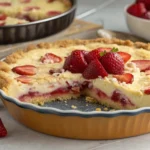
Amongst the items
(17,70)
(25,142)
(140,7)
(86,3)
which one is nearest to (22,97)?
(17,70)

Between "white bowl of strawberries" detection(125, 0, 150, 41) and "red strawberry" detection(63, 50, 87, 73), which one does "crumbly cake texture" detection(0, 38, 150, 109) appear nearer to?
"red strawberry" detection(63, 50, 87, 73)

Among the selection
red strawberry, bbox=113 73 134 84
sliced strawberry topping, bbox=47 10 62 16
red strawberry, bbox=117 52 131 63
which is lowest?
sliced strawberry topping, bbox=47 10 62 16

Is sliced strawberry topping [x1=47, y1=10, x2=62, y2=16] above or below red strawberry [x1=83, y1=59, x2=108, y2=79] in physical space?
below

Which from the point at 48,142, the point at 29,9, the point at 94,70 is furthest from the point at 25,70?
the point at 29,9

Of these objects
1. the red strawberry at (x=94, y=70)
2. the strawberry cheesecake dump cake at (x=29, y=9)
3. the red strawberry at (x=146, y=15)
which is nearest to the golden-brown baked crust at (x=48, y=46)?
the red strawberry at (x=94, y=70)

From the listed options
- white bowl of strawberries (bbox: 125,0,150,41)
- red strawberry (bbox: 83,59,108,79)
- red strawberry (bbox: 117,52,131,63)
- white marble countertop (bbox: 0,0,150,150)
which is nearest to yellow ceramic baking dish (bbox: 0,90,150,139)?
white marble countertop (bbox: 0,0,150,150)

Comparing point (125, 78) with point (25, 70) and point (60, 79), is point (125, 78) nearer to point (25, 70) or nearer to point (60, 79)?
point (60, 79)

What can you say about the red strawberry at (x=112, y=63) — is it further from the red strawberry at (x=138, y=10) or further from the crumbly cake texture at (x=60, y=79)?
the red strawberry at (x=138, y=10)

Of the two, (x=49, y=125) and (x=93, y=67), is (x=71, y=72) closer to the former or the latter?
(x=93, y=67)
